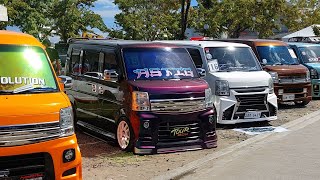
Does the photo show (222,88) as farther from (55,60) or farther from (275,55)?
(55,60)

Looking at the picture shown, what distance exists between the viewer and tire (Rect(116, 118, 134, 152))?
297 inches

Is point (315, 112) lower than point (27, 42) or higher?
lower

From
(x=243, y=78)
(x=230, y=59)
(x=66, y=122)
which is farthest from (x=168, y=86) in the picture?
(x=230, y=59)

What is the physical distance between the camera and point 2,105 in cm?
471

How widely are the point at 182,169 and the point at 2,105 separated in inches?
120

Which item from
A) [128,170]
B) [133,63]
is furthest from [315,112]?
[128,170]

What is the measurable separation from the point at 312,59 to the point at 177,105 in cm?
975

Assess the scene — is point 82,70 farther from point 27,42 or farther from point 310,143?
point 310,143

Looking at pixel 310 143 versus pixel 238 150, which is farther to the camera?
pixel 310 143

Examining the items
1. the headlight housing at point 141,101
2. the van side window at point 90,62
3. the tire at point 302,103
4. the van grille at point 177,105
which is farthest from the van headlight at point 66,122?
the tire at point 302,103

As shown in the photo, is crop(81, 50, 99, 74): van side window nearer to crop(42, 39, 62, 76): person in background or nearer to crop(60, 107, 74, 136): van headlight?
crop(42, 39, 62, 76): person in background

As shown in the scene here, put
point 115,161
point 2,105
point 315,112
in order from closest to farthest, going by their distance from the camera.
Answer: point 2,105 < point 115,161 < point 315,112

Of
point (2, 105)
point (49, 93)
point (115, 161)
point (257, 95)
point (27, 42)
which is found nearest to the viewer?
point (2, 105)

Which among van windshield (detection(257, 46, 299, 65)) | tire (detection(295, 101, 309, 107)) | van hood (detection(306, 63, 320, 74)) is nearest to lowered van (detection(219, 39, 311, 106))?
van windshield (detection(257, 46, 299, 65))
